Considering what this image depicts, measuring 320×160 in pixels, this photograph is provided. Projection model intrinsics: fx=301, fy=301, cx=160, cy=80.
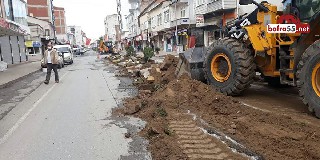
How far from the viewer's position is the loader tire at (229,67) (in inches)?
262

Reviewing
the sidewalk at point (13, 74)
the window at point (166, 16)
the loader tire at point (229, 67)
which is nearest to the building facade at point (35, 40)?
the window at point (166, 16)

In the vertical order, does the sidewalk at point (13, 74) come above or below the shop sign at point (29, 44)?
below

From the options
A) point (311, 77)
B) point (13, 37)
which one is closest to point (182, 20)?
point (13, 37)

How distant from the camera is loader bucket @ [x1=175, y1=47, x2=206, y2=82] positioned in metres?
8.43

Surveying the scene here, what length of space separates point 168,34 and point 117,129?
40.9 metres

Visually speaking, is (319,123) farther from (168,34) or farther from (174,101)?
(168,34)

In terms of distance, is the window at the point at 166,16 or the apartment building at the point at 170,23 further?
the window at the point at 166,16

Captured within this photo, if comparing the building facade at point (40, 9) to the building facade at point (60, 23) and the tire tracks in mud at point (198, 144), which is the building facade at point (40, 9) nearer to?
the building facade at point (60, 23)

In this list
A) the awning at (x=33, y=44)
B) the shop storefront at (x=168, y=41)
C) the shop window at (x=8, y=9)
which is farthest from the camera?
the awning at (x=33, y=44)

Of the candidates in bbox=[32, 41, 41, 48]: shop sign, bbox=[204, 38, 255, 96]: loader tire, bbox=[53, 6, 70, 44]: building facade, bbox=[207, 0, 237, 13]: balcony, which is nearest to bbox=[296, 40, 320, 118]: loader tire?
bbox=[204, 38, 255, 96]: loader tire

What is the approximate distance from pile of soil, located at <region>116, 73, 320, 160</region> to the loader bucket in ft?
2.31

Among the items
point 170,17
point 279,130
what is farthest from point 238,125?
point 170,17

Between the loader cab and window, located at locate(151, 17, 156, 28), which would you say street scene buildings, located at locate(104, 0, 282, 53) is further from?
the loader cab

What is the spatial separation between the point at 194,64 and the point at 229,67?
163 cm
